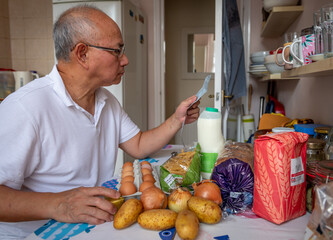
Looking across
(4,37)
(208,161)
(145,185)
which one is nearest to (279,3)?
(208,161)

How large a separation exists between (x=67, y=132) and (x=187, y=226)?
622 mm

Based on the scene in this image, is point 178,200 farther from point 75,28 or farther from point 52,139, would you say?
point 75,28

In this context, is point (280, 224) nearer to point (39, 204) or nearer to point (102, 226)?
point (102, 226)

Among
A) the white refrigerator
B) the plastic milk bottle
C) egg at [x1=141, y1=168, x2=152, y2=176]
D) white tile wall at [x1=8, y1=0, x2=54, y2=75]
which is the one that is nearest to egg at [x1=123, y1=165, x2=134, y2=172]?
egg at [x1=141, y1=168, x2=152, y2=176]

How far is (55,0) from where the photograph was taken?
209cm

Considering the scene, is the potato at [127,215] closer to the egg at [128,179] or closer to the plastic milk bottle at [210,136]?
the egg at [128,179]

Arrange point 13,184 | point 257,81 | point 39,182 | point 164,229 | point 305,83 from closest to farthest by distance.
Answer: point 164,229
point 13,184
point 39,182
point 305,83
point 257,81

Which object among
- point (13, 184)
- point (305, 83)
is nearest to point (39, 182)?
point (13, 184)

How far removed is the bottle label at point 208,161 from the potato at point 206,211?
0.94ft

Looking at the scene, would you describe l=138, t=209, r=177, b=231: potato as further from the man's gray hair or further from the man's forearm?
the man's gray hair

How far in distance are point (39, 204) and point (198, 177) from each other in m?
0.49

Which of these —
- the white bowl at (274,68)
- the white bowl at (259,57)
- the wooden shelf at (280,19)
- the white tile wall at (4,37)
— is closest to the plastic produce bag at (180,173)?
the white bowl at (274,68)

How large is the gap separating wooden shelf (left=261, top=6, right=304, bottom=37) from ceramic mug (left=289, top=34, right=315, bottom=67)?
82 cm

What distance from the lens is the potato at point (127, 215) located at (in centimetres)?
A: 63
